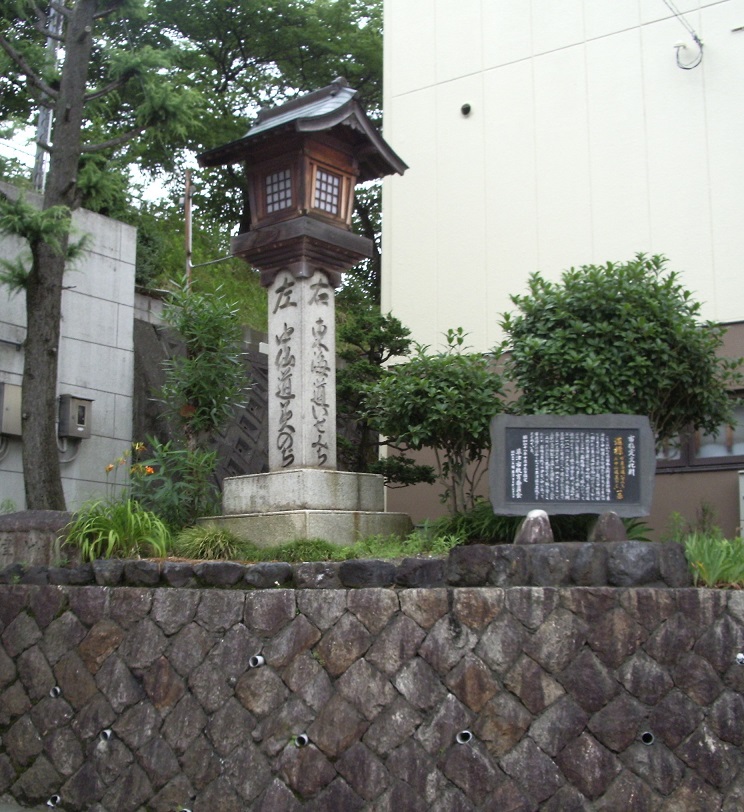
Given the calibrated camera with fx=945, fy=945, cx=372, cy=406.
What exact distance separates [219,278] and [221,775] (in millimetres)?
18207

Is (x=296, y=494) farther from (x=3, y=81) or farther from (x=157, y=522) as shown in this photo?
(x=3, y=81)

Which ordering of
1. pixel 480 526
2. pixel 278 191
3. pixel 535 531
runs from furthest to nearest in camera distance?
pixel 278 191, pixel 480 526, pixel 535 531

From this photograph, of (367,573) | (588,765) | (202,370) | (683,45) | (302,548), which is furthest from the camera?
(683,45)

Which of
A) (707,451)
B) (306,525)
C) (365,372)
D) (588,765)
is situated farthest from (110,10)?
(588,765)

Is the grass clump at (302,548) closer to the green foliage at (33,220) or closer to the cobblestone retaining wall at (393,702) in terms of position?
the cobblestone retaining wall at (393,702)

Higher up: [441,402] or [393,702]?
[441,402]

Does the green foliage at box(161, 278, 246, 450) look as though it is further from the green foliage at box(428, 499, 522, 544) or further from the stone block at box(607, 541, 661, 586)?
the stone block at box(607, 541, 661, 586)

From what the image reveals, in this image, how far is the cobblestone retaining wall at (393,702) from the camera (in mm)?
6238

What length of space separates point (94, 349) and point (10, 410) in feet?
5.58

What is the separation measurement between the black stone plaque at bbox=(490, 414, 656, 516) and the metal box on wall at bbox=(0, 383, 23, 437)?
650 cm

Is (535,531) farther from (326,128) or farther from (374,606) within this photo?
(326,128)

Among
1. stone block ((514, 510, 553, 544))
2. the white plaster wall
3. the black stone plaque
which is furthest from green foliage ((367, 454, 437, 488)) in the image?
stone block ((514, 510, 553, 544))

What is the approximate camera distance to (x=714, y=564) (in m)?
6.69

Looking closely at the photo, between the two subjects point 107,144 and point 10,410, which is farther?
point 10,410
